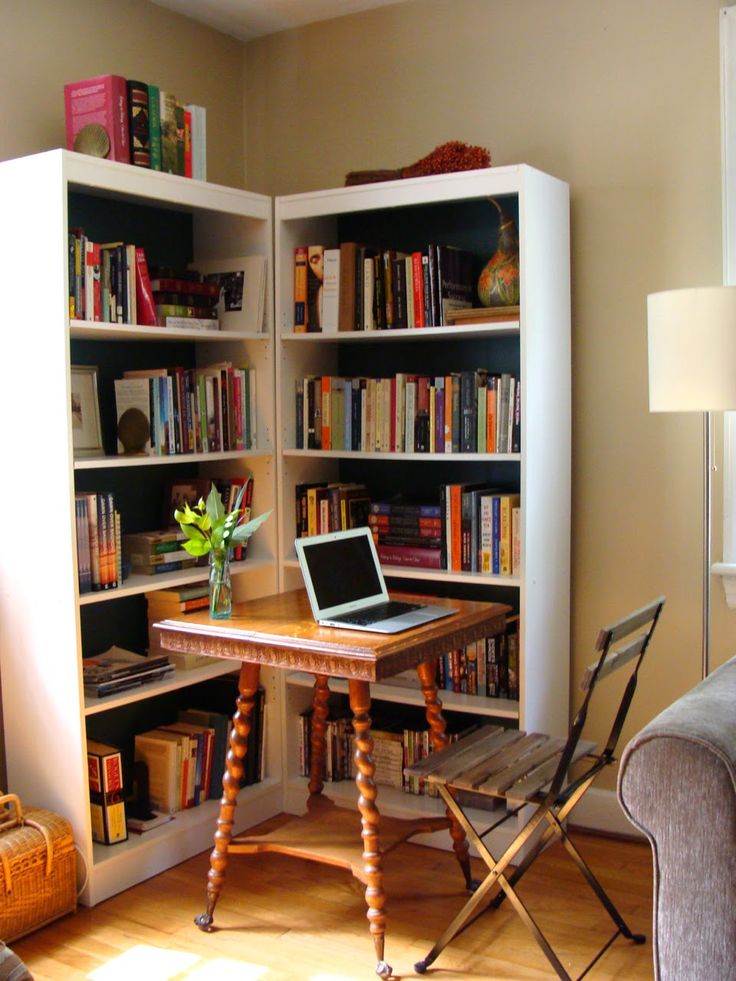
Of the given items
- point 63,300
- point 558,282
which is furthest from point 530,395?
point 63,300

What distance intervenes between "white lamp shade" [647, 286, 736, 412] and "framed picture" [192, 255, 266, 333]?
1331 millimetres

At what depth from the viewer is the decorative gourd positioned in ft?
10.7

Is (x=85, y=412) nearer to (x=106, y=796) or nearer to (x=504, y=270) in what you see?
(x=106, y=796)

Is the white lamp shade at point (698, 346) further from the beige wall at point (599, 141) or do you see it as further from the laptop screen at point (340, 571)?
the laptop screen at point (340, 571)

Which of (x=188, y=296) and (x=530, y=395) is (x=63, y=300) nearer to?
(x=188, y=296)

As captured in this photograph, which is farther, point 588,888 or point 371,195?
point 371,195

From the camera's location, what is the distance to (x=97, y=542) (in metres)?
3.04

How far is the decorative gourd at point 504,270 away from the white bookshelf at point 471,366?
9cm

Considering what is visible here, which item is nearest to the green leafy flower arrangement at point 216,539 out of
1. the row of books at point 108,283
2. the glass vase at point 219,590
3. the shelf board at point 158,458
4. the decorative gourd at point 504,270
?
the glass vase at point 219,590

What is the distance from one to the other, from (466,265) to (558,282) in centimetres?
32

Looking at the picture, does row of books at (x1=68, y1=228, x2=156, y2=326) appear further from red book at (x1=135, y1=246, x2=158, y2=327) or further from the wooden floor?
the wooden floor

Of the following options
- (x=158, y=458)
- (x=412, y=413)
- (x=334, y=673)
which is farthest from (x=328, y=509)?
(x=334, y=673)

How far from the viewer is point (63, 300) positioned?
284 centimetres

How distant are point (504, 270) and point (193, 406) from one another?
1026mm
